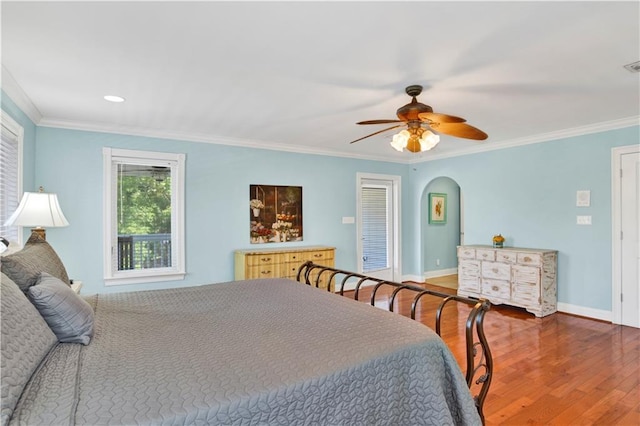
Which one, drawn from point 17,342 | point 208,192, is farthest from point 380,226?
point 17,342

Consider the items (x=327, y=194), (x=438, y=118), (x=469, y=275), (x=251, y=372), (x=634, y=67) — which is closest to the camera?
(x=251, y=372)

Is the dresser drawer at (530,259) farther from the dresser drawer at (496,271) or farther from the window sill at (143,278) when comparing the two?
the window sill at (143,278)

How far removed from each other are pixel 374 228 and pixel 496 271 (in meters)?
2.21

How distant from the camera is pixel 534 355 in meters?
3.27

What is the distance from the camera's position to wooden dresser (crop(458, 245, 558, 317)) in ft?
14.8

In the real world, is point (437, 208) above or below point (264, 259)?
above

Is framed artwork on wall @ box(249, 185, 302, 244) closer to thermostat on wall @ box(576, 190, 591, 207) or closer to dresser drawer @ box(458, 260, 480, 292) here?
dresser drawer @ box(458, 260, 480, 292)

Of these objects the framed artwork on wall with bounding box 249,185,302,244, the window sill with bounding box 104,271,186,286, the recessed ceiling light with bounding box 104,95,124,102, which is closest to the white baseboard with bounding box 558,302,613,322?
the framed artwork on wall with bounding box 249,185,302,244

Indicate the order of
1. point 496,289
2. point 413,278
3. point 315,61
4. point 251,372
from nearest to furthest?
1. point 251,372
2. point 315,61
3. point 496,289
4. point 413,278

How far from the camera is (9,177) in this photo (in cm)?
305

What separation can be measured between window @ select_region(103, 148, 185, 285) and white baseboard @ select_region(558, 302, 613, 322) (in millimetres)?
5005

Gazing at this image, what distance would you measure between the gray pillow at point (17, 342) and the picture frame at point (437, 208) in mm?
6412

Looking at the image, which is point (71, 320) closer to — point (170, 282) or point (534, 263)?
point (170, 282)

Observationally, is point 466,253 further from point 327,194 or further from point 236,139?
point 236,139
